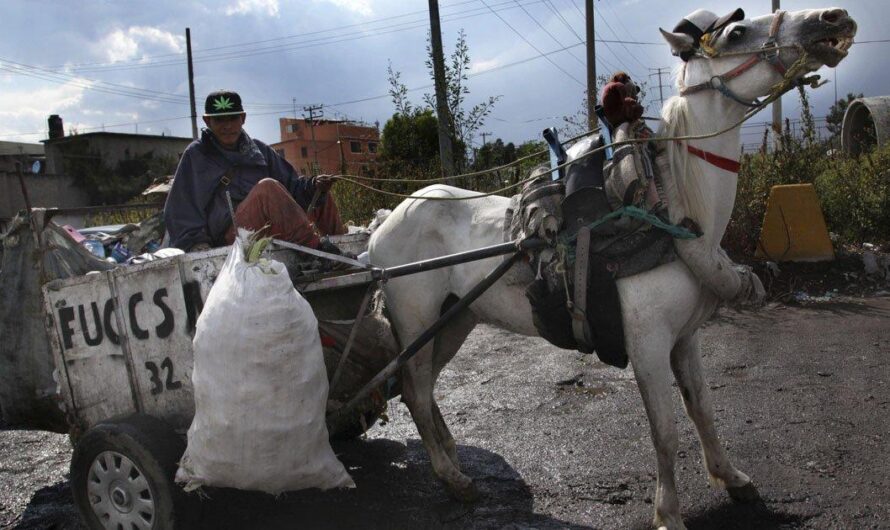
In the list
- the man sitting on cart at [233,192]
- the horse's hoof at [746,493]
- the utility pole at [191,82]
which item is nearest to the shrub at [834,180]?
the horse's hoof at [746,493]

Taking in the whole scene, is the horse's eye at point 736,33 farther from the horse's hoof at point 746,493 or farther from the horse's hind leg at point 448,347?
the horse's hoof at point 746,493

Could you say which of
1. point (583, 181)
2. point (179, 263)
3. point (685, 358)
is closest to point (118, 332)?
point (179, 263)

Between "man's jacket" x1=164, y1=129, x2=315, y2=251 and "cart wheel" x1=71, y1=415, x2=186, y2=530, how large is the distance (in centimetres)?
110

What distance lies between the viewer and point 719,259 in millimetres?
3117

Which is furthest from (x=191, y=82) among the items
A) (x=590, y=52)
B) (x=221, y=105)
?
(x=221, y=105)

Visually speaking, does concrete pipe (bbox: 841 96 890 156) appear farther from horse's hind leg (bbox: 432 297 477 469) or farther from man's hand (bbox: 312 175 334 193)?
man's hand (bbox: 312 175 334 193)

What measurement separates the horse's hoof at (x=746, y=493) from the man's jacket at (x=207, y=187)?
9.89ft

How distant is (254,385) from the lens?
2926 mm

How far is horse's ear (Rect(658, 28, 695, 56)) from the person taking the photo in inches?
123

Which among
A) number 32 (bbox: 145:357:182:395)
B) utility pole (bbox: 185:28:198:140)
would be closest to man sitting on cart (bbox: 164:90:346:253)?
number 32 (bbox: 145:357:182:395)

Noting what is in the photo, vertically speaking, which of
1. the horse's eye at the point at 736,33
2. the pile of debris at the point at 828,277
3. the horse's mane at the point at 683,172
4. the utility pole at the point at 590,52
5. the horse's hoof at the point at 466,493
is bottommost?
the horse's hoof at the point at 466,493

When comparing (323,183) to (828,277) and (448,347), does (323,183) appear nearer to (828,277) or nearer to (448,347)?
(448,347)

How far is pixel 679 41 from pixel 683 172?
573 millimetres

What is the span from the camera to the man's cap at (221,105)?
4.20 metres
